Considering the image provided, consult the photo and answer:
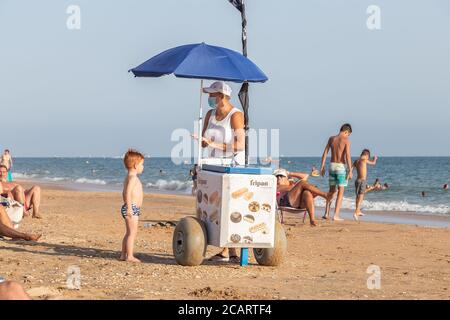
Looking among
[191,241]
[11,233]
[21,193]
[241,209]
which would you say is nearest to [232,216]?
[241,209]

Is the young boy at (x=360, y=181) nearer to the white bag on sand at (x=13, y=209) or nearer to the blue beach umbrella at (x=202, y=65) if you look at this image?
the white bag on sand at (x=13, y=209)

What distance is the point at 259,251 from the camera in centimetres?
847

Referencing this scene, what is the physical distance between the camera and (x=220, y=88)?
8.58 m

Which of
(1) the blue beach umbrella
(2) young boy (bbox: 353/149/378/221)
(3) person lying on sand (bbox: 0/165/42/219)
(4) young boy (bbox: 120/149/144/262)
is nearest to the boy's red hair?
(4) young boy (bbox: 120/149/144/262)

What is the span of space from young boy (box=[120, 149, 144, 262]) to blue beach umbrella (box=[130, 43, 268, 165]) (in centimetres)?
71

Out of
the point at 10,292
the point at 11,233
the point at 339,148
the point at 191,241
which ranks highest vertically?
the point at 339,148

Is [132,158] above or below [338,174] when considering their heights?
above

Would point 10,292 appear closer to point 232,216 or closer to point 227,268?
point 232,216

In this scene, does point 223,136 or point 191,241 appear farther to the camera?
point 223,136

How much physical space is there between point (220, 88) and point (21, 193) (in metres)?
4.74

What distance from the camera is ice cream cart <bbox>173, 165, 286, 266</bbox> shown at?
7746 mm

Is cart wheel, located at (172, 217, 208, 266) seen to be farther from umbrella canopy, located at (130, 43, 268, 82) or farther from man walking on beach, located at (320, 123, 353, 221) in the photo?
man walking on beach, located at (320, 123, 353, 221)

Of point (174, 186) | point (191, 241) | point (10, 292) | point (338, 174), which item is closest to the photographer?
point (10, 292)
